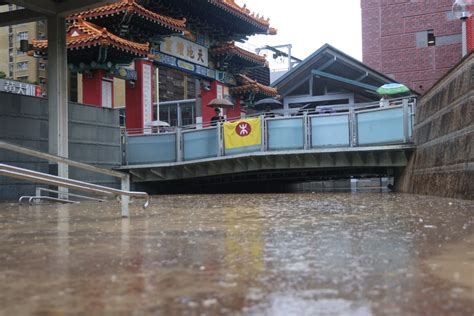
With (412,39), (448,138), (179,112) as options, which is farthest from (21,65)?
(448,138)

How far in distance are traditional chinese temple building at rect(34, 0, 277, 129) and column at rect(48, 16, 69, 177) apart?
10.9 feet

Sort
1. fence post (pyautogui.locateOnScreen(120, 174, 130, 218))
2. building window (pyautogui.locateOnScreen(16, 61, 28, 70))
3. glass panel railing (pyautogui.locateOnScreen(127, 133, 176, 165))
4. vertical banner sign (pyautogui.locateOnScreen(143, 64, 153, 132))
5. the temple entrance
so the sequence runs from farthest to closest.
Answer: building window (pyautogui.locateOnScreen(16, 61, 28, 70)), the temple entrance, vertical banner sign (pyautogui.locateOnScreen(143, 64, 153, 132)), glass panel railing (pyautogui.locateOnScreen(127, 133, 176, 165)), fence post (pyautogui.locateOnScreen(120, 174, 130, 218))

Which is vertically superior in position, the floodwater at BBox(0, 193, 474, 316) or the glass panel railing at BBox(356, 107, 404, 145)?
the glass panel railing at BBox(356, 107, 404, 145)

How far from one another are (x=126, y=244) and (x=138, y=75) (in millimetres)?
17177

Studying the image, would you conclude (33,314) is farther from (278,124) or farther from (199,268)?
(278,124)

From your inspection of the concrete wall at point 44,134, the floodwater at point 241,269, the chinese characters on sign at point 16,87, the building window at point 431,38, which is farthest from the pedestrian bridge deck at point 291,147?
the building window at point 431,38

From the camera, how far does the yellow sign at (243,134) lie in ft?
61.1

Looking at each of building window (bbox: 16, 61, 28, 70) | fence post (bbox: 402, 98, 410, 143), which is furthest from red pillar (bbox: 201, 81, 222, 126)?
building window (bbox: 16, 61, 28, 70)

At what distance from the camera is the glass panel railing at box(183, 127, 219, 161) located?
19328 millimetres

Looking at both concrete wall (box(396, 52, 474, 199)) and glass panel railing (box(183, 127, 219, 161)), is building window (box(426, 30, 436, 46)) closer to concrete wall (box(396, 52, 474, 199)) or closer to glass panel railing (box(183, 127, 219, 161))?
glass panel railing (box(183, 127, 219, 161))

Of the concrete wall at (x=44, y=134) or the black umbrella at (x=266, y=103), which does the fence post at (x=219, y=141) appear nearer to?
the concrete wall at (x=44, y=134)

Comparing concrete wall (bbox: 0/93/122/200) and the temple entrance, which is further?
the temple entrance

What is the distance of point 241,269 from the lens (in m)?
3.36

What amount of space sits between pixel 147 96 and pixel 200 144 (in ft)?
11.8
